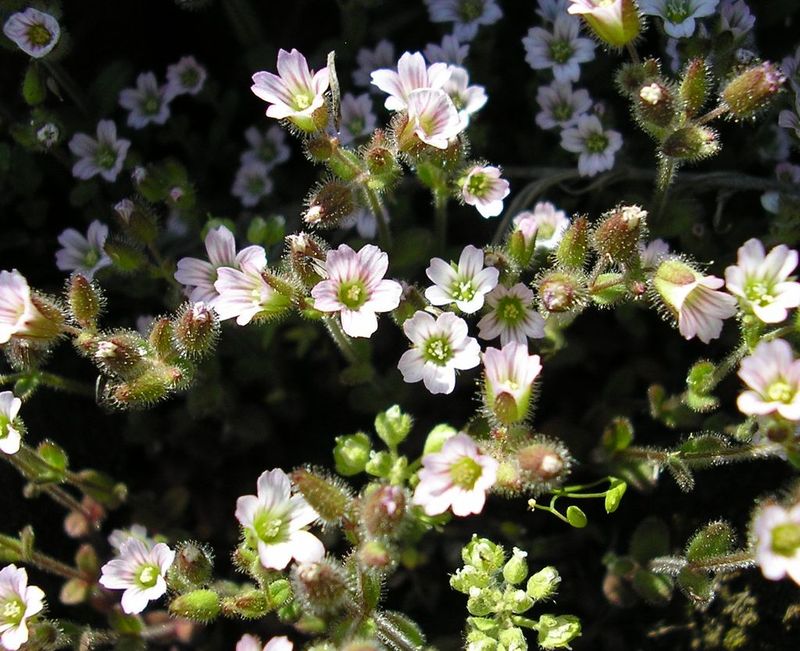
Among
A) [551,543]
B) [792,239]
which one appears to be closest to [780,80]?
[792,239]

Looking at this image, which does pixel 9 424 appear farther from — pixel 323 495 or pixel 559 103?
pixel 559 103

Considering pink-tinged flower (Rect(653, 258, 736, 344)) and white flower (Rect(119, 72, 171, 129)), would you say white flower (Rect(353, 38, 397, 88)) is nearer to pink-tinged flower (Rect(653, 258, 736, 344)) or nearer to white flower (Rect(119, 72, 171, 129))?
white flower (Rect(119, 72, 171, 129))

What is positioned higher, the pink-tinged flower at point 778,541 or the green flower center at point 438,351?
the green flower center at point 438,351

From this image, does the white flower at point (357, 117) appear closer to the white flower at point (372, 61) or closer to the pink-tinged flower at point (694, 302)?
the white flower at point (372, 61)

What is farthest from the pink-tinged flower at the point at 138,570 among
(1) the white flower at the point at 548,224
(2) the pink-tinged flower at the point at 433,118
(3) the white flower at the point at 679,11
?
(3) the white flower at the point at 679,11

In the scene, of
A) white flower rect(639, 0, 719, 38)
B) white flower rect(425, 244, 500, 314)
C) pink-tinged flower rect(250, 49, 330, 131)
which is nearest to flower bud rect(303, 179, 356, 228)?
pink-tinged flower rect(250, 49, 330, 131)

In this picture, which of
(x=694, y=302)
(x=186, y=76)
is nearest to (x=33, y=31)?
(x=186, y=76)
